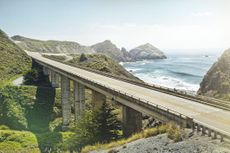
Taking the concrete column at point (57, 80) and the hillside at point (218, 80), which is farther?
the concrete column at point (57, 80)

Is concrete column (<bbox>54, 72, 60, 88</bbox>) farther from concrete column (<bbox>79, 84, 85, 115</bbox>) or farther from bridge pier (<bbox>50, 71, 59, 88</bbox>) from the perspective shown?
concrete column (<bbox>79, 84, 85, 115</bbox>)

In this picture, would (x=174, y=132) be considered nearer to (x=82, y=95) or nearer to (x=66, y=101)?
(x=82, y=95)

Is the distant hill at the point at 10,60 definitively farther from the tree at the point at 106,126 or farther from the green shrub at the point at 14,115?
the tree at the point at 106,126

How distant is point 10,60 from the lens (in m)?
128

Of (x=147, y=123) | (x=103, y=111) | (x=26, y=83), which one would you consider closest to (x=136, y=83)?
(x=147, y=123)

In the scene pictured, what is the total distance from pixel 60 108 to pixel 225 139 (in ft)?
210

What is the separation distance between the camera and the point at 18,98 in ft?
263

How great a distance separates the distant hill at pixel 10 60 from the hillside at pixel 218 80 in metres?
64.6

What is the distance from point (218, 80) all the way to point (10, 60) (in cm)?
8863

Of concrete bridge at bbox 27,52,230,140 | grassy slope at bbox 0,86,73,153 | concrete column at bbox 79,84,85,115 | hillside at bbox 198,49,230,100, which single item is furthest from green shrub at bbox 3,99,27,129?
hillside at bbox 198,49,230,100

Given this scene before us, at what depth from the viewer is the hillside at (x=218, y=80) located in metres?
59.9

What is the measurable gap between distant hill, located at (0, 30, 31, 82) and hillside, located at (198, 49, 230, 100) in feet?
212

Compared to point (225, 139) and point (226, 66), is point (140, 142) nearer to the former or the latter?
point (225, 139)


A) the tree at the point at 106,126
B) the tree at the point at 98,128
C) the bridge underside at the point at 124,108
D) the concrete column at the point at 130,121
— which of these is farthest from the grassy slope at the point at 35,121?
the concrete column at the point at 130,121
